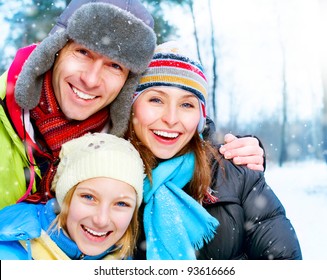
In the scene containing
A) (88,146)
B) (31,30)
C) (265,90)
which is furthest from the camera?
(265,90)

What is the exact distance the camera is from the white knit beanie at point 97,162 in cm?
193

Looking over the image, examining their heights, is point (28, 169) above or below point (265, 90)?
below

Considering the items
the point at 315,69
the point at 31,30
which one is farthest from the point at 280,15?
the point at 31,30

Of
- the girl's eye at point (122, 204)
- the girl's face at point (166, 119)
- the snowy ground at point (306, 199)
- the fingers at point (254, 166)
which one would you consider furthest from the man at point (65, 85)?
the snowy ground at point (306, 199)

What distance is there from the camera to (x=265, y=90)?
30.8 ft

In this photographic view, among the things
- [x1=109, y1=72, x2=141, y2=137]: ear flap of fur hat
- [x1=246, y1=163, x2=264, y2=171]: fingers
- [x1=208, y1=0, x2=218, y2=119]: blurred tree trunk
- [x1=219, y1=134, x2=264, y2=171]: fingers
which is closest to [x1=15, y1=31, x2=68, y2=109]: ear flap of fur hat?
[x1=109, y1=72, x2=141, y2=137]: ear flap of fur hat

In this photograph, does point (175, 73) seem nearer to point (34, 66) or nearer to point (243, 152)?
point (243, 152)

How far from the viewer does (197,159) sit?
2.25m

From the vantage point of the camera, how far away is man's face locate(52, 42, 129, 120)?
217cm

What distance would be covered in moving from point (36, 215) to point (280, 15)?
7.59m

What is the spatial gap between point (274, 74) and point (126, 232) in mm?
7969

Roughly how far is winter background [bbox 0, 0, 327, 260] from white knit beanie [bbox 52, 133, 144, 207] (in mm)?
4348

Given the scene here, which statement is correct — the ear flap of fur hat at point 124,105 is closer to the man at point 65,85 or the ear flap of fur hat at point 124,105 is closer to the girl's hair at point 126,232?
the man at point 65,85

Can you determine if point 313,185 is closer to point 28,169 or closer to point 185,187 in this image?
point 185,187
